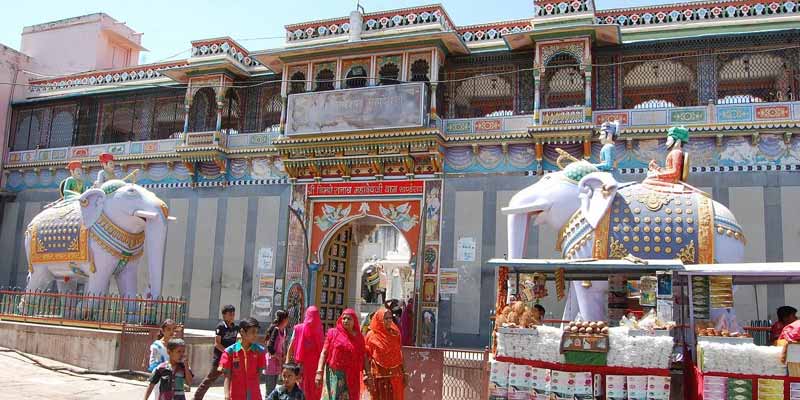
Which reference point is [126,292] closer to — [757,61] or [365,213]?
[365,213]

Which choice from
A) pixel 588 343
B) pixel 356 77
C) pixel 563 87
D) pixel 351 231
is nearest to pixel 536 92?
pixel 563 87

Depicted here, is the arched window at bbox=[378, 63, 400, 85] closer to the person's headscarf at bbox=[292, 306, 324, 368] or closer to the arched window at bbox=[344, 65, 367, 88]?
the arched window at bbox=[344, 65, 367, 88]

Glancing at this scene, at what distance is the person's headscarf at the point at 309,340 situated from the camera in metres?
7.78

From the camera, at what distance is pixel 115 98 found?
2066 cm

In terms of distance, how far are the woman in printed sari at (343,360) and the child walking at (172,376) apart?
4.43 ft

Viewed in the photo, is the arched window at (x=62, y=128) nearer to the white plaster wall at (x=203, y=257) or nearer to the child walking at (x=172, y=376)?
the white plaster wall at (x=203, y=257)

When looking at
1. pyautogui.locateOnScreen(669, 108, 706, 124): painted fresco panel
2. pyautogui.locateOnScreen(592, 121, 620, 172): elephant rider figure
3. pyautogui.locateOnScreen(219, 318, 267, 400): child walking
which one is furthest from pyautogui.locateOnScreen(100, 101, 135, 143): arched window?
pyautogui.locateOnScreen(219, 318, 267, 400): child walking

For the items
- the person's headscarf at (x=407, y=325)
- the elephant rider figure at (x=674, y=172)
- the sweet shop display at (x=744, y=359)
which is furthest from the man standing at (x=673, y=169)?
the person's headscarf at (x=407, y=325)

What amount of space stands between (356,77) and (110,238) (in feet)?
21.0

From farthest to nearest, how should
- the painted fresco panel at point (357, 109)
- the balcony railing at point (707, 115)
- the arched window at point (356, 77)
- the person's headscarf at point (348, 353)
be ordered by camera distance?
the arched window at point (356, 77) → the painted fresco panel at point (357, 109) → the balcony railing at point (707, 115) → the person's headscarf at point (348, 353)

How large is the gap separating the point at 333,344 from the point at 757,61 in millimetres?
12515

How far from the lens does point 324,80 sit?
17.5 m

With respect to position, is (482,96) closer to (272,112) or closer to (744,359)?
(272,112)

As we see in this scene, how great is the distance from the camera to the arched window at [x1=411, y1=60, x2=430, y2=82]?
54.6 feet
